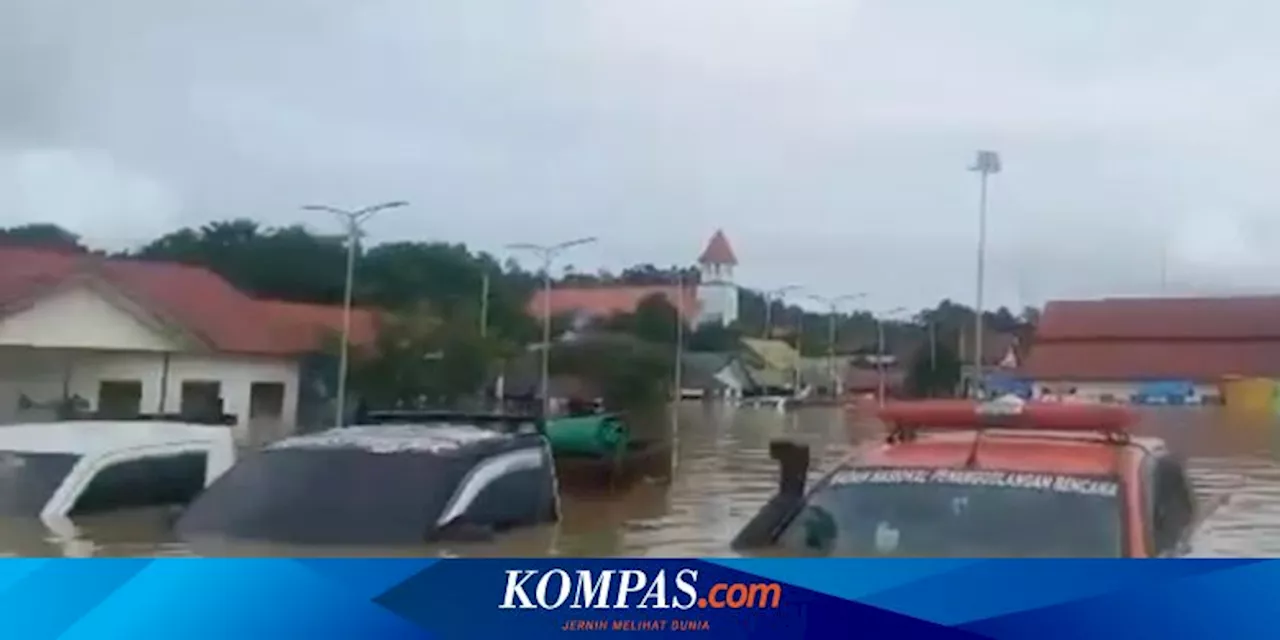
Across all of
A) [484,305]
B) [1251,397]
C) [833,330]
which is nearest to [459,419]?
[484,305]

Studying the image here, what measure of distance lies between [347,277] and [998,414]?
57.4 inches

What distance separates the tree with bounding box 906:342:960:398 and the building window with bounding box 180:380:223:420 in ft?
4.93

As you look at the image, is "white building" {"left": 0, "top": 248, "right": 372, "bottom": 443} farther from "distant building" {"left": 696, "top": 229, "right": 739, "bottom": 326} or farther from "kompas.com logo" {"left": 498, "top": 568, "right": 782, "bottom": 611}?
"distant building" {"left": 696, "top": 229, "right": 739, "bottom": 326}

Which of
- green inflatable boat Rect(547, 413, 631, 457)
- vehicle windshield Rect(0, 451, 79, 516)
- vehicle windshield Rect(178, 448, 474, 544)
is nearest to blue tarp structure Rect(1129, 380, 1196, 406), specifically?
green inflatable boat Rect(547, 413, 631, 457)

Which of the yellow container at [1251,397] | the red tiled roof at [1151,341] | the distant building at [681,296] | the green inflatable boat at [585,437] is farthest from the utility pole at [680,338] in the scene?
the yellow container at [1251,397]

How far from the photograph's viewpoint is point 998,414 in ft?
11.9

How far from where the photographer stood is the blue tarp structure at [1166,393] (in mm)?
3588

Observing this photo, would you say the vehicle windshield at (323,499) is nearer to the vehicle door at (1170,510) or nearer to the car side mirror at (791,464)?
the car side mirror at (791,464)

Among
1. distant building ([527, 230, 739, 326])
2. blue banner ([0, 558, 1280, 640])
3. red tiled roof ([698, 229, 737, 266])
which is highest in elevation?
red tiled roof ([698, 229, 737, 266])

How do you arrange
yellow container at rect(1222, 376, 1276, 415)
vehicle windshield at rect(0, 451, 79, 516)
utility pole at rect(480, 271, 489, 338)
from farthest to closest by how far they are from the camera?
yellow container at rect(1222, 376, 1276, 415) < utility pole at rect(480, 271, 489, 338) < vehicle windshield at rect(0, 451, 79, 516)

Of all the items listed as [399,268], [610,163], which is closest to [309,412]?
[399,268]

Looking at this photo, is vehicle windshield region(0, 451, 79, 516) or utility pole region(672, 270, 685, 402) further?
utility pole region(672, 270, 685, 402)

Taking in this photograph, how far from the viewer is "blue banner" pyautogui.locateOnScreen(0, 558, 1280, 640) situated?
343 cm

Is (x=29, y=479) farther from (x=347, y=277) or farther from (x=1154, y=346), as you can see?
(x=1154, y=346)
